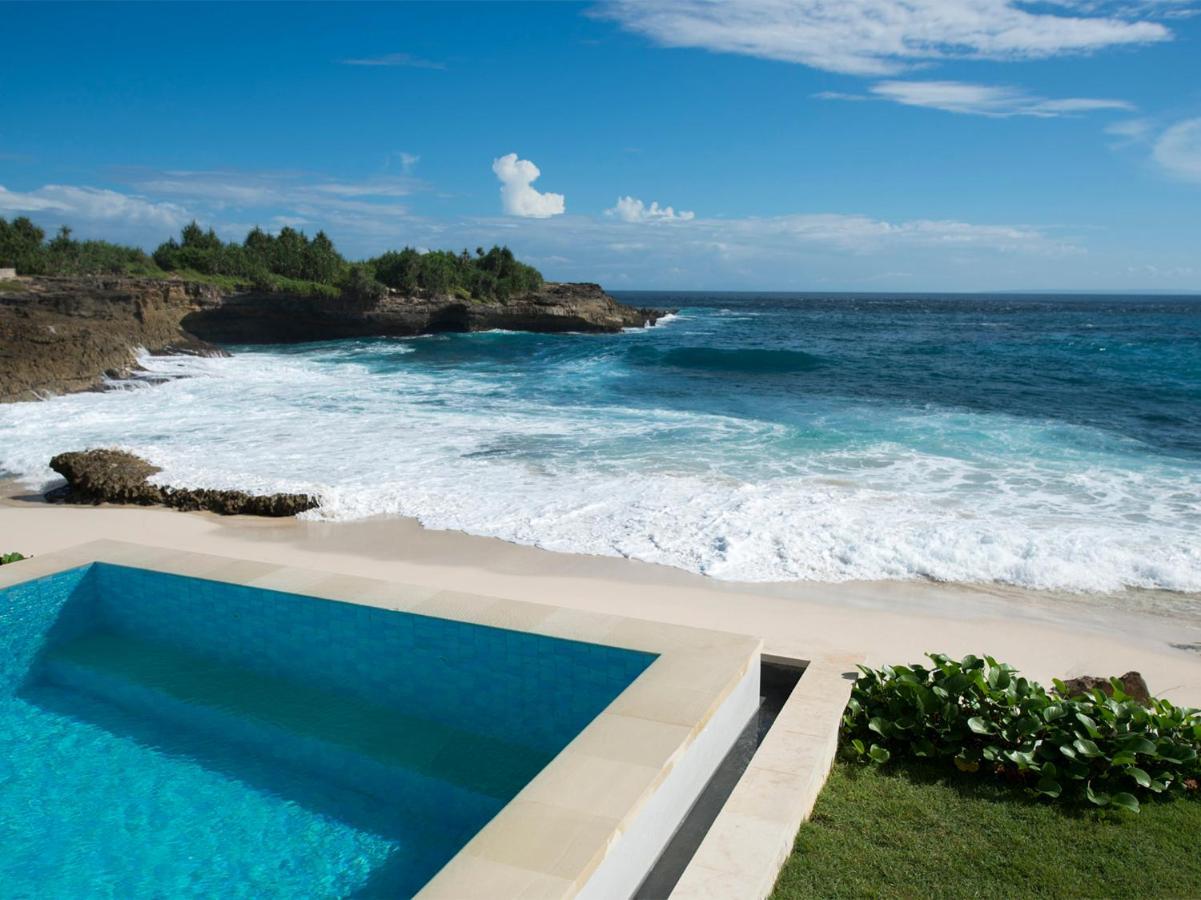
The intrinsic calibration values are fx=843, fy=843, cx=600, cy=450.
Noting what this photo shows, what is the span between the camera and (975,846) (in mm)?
4230

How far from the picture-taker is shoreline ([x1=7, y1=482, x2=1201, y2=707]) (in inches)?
284

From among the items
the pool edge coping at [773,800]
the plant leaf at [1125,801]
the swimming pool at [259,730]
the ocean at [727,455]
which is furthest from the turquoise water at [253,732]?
the ocean at [727,455]

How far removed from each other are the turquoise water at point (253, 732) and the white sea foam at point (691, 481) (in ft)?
12.5

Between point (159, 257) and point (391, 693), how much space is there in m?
47.4

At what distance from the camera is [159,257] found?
4606cm

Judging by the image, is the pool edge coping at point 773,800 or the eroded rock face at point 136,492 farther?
the eroded rock face at point 136,492

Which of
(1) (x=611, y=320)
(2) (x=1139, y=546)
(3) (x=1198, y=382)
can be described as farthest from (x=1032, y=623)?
(1) (x=611, y=320)

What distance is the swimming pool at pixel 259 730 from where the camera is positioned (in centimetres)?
465

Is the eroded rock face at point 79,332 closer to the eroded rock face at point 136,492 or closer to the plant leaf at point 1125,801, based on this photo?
the eroded rock face at point 136,492

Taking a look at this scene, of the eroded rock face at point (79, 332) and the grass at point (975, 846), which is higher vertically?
the eroded rock face at point (79, 332)

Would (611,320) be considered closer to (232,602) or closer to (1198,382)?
(1198,382)

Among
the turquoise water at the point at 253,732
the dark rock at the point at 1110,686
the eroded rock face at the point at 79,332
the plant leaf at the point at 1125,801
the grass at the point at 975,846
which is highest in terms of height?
the eroded rock face at the point at 79,332

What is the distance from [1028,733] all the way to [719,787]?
1.87 m

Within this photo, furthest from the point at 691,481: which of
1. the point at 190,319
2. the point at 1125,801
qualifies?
the point at 190,319
